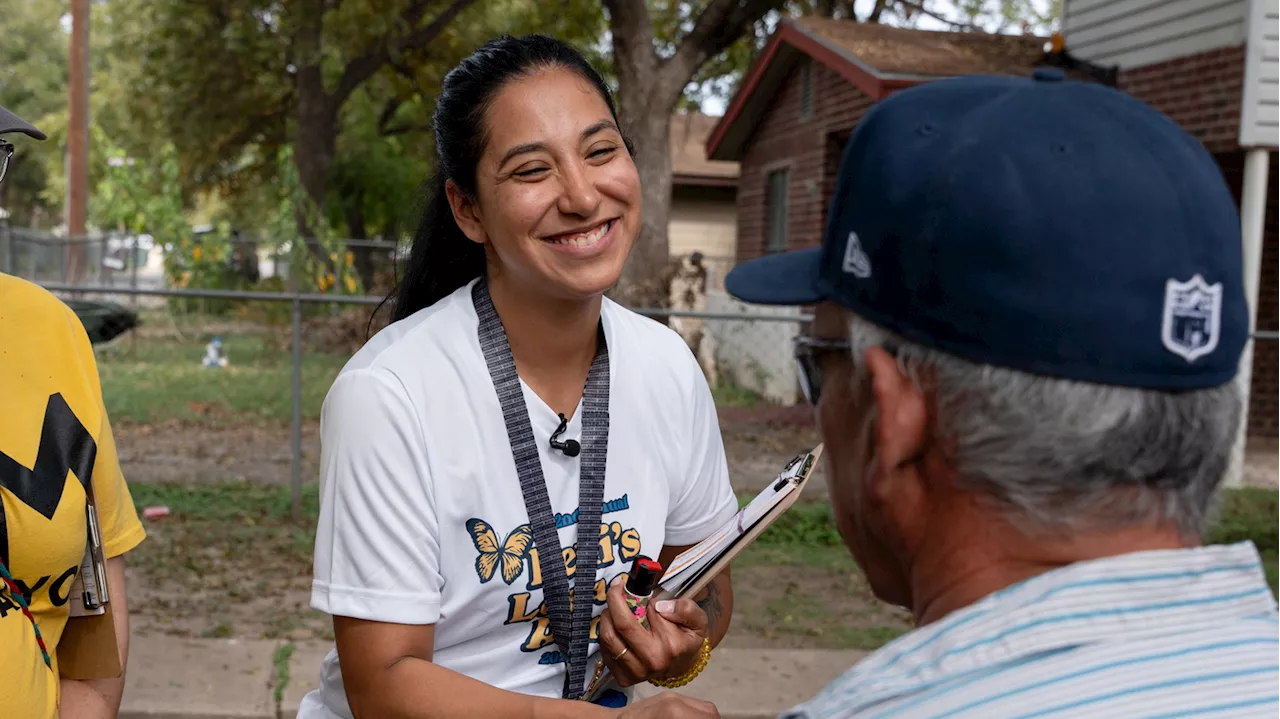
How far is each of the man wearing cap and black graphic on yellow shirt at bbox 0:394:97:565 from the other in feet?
4.58

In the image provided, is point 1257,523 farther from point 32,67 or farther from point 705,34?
point 32,67

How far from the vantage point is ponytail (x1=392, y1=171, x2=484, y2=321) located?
7.97 feet

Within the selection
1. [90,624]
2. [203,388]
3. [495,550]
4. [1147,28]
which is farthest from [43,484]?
[1147,28]

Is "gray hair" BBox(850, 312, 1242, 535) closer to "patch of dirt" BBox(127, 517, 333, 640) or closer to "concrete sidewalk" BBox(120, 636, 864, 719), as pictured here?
"concrete sidewalk" BBox(120, 636, 864, 719)

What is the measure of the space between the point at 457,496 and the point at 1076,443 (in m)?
1.15

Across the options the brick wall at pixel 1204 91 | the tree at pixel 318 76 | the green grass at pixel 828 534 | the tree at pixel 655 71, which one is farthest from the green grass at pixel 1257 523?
the tree at pixel 318 76

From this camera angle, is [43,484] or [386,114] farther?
[386,114]

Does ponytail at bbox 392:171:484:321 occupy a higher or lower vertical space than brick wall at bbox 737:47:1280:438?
lower

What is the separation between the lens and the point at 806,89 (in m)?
17.2

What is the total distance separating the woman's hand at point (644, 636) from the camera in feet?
6.85

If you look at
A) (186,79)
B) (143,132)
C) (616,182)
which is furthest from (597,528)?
(143,132)

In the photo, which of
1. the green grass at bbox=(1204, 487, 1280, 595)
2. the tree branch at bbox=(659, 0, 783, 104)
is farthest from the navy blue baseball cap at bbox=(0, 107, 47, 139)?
the tree branch at bbox=(659, 0, 783, 104)

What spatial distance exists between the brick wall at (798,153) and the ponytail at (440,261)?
1266 cm

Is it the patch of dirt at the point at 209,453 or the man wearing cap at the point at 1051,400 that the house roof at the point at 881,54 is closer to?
the patch of dirt at the point at 209,453
